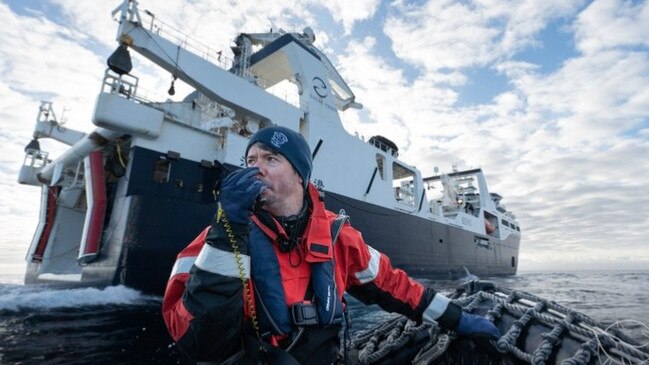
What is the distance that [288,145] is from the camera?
2049 millimetres

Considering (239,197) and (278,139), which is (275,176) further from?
(239,197)

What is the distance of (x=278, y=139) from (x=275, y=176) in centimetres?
24

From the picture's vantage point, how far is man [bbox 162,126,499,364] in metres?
1.48

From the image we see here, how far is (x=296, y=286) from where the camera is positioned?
1786 mm

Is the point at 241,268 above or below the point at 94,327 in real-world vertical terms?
above

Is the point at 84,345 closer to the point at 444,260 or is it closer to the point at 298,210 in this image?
the point at 298,210

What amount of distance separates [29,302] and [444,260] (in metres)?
17.6

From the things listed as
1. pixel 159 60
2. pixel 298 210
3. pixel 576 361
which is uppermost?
pixel 159 60

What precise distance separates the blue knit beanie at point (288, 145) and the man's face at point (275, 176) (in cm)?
3

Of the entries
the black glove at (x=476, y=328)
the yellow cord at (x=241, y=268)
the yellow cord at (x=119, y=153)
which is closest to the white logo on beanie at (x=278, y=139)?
the yellow cord at (x=241, y=268)

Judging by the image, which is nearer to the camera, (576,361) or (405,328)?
(576,361)

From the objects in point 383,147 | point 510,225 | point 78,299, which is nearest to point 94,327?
point 78,299

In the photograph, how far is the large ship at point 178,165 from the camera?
7.95 meters

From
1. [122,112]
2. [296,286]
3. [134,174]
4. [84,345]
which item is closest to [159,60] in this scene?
[122,112]
